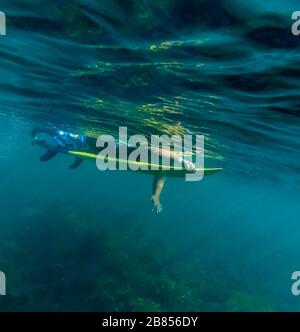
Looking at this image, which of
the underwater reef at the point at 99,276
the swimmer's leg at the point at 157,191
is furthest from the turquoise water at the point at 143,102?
the swimmer's leg at the point at 157,191

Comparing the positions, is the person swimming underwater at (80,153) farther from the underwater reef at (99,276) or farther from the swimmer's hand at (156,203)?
the underwater reef at (99,276)

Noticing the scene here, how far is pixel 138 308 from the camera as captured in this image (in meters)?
17.9

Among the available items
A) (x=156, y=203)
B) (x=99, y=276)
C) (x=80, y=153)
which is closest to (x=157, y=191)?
(x=156, y=203)

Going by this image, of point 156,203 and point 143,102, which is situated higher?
point 143,102

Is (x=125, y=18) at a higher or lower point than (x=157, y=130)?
lower

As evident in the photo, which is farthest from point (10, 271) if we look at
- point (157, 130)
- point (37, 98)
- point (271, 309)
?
point (271, 309)

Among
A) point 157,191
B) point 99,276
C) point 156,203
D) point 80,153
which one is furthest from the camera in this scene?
point 99,276

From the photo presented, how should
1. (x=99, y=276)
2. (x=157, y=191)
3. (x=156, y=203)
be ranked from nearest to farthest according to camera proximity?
(x=156, y=203), (x=157, y=191), (x=99, y=276)

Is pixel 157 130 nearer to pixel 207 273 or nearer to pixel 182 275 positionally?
pixel 182 275

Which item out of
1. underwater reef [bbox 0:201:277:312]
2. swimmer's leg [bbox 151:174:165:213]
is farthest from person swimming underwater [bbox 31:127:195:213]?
underwater reef [bbox 0:201:277:312]

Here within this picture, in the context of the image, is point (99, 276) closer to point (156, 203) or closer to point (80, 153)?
point (80, 153)

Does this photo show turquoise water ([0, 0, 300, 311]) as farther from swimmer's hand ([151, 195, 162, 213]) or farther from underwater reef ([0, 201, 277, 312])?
swimmer's hand ([151, 195, 162, 213])

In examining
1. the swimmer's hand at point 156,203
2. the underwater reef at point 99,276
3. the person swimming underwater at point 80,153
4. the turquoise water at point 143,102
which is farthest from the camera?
the underwater reef at point 99,276

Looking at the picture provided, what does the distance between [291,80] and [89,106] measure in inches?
438
